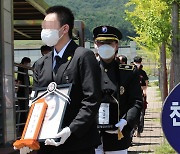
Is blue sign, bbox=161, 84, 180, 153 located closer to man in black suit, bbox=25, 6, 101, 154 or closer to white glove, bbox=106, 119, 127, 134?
white glove, bbox=106, 119, 127, 134

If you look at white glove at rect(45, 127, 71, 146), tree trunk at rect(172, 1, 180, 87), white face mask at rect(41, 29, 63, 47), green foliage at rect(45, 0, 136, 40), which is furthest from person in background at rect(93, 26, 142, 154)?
green foliage at rect(45, 0, 136, 40)

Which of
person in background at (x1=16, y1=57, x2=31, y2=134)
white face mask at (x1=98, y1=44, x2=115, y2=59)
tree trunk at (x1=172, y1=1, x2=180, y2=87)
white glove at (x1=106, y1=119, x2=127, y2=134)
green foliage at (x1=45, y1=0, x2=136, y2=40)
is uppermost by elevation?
green foliage at (x1=45, y1=0, x2=136, y2=40)

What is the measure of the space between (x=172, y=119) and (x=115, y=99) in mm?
718

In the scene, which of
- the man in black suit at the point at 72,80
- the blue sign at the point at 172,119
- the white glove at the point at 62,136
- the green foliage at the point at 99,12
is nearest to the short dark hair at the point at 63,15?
the man in black suit at the point at 72,80

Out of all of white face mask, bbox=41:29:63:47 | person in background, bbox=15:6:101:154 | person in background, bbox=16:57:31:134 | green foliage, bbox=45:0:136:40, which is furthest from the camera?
green foliage, bbox=45:0:136:40

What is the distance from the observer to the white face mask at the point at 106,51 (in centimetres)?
540

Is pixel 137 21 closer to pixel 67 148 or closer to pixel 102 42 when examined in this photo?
pixel 102 42

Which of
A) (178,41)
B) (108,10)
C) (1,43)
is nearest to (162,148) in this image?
(178,41)

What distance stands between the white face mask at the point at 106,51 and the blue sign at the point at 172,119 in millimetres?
855

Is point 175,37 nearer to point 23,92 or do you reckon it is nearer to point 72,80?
point 23,92

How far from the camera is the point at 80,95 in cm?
388

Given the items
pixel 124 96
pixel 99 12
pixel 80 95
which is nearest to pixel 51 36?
pixel 80 95

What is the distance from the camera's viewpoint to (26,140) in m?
3.67

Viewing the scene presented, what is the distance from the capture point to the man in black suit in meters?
3.77
